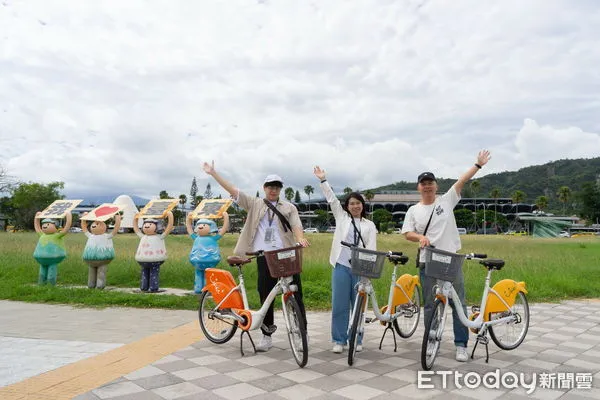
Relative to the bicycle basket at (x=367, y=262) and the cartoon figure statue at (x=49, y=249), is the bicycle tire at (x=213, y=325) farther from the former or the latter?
the cartoon figure statue at (x=49, y=249)

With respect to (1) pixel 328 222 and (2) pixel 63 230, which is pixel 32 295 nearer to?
(2) pixel 63 230

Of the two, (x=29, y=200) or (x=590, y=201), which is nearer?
(x=29, y=200)

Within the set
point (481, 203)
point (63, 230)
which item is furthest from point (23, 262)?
point (481, 203)

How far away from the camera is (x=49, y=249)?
30.0 feet

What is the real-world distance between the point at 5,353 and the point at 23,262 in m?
7.78

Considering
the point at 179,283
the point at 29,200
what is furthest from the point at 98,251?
the point at 29,200

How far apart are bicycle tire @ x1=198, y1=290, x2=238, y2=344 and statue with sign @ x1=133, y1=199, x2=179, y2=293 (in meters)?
3.35

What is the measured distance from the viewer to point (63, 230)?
9289mm

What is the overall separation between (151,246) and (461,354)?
579 cm

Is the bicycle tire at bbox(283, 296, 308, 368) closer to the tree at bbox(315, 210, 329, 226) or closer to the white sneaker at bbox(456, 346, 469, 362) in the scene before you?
the white sneaker at bbox(456, 346, 469, 362)

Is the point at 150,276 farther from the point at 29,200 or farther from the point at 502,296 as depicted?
the point at 29,200

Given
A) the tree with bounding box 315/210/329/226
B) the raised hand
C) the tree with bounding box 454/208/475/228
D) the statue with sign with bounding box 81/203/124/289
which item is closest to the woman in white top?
the raised hand

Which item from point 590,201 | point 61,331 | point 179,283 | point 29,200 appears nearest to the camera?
point 61,331

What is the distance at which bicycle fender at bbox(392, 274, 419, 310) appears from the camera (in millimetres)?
5109
